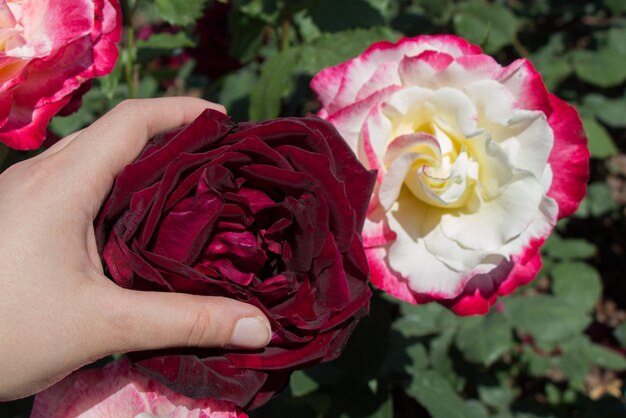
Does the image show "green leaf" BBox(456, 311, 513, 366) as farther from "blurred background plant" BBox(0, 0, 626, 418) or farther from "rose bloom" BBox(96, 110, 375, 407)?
"rose bloom" BBox(96, 110, 375, 407)

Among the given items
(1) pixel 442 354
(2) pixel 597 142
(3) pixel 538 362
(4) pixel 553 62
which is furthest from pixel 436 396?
(4) pixel 553 62

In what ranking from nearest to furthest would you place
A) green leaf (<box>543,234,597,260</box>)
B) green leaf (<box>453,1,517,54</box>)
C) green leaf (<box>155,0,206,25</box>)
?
1. green leaf (<box>155,0,206,25</box>)
2. green leaf (<box>453,1,517,54</box>)
3. green leaf (<box>543,234,597,260</box>)

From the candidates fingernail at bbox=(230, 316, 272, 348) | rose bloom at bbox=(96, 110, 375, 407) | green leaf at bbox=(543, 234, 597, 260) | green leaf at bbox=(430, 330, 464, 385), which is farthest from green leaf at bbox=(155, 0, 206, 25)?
green leaf at bbox=(543, 234, 597, 260)

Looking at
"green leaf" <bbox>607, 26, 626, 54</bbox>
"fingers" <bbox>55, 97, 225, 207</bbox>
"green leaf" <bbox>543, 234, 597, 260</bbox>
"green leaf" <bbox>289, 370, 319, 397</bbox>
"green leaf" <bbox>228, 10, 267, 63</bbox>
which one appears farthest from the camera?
"green leaf" <bbox>607, 26, 626, 54</bbox>

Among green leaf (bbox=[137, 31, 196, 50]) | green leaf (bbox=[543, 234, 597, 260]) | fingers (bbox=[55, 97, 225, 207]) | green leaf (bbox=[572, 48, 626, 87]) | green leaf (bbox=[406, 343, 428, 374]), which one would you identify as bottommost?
green leaf (bbox=[543, 234, 597, 260])

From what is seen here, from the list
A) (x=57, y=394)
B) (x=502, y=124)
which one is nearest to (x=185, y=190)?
(x=57, y=394)

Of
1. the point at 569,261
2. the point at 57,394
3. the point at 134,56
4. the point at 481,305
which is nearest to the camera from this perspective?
the point at 57,394

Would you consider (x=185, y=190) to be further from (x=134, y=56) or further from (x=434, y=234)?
(x=134, y=56)
